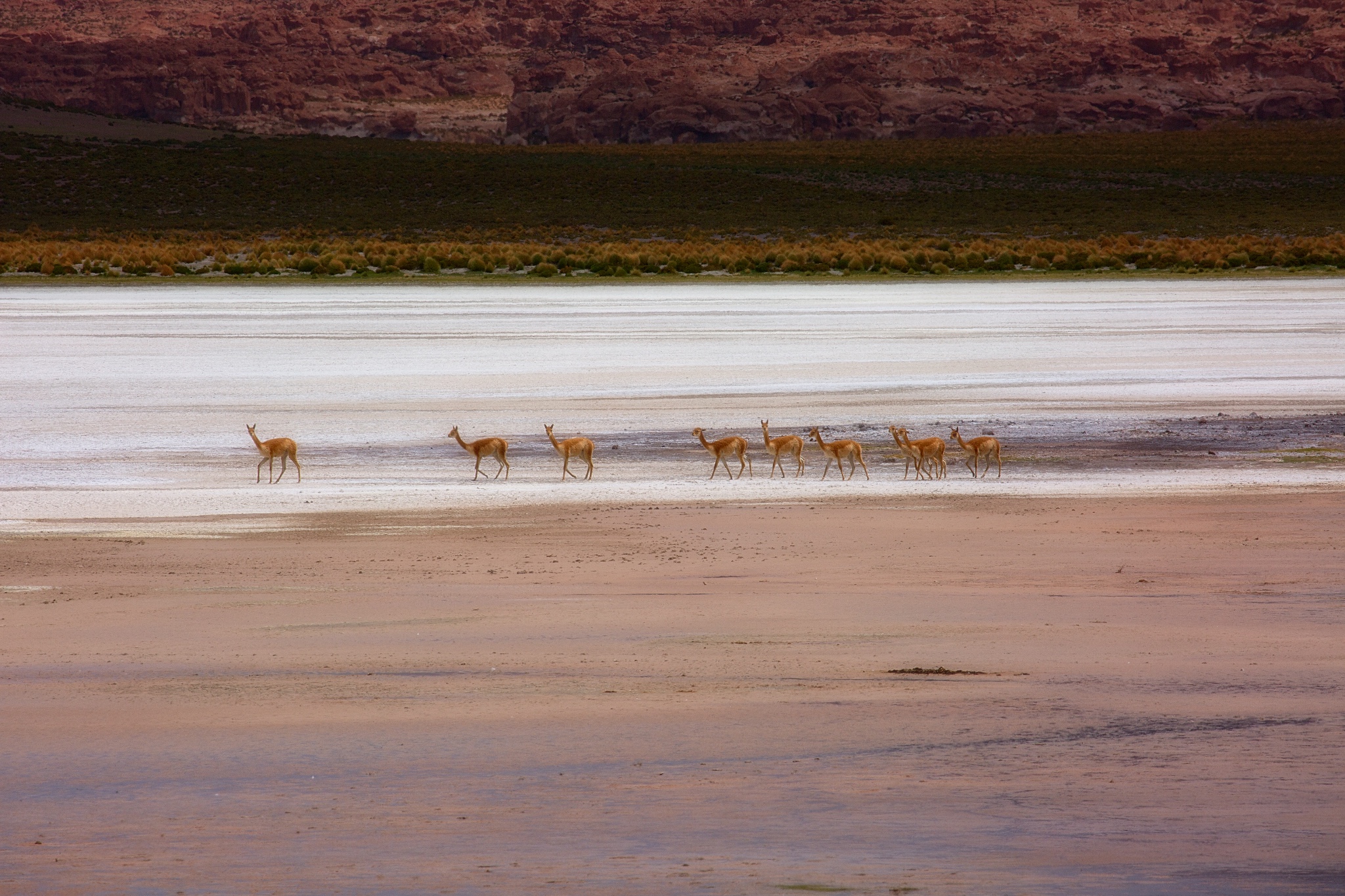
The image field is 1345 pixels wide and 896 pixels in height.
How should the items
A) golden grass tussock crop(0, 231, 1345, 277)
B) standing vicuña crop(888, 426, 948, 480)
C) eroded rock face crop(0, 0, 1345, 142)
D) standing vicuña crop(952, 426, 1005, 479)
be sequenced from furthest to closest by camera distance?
eroded rock face crop(0, 0, 1345, 142), golden grass tussock crop(0, 231, 1345, 277), standing vicuña crop(888, 426, 948, 480), standing vicuña crop(952, 426, 1005, 479)

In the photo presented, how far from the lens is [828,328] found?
2669 centimetres

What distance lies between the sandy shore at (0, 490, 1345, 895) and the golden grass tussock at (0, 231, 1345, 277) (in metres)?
32.2

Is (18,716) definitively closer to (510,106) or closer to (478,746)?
(478,746)

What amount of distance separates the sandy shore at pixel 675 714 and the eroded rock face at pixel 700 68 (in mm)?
125777

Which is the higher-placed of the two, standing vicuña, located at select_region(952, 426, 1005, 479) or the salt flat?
standing vicuña, located at select_region(952, 426, 1005, 479)

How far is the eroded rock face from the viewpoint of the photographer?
134750 mm

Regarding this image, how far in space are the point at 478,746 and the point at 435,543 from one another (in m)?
4.07

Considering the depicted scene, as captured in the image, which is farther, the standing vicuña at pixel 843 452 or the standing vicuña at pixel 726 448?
the standing vicuña at pixel 726 448

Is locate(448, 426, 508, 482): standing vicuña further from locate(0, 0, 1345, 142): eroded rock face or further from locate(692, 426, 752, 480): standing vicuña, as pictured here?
A: locate(0, 0, 1345, 142): eroded rock face

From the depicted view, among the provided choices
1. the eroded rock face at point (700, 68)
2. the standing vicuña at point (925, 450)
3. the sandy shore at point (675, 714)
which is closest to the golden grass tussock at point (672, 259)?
the standing vicuña at point (925, 450)

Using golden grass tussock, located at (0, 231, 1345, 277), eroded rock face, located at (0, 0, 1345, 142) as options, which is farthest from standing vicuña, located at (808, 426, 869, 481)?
eroded rock face, located at (0, 0, 1345, 142)

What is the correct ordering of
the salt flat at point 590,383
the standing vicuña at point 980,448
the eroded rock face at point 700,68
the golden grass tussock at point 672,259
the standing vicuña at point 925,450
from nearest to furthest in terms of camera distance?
the standing vicuña at point 980,448, the standing vicuña at point 925,450, the salt flat at point 590,383, the golden grass tussock at point 672,259, the eroded rock face at point 700,68

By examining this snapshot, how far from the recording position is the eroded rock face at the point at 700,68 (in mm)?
134750

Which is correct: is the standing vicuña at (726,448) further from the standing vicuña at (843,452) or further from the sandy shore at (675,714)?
the sandy shore at (675,714)
